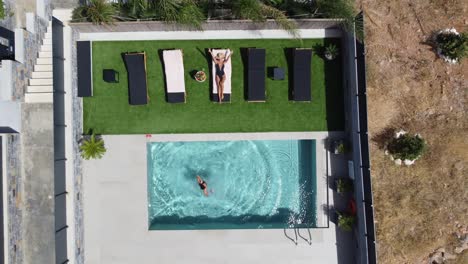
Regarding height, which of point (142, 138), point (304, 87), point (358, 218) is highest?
point (304, 87)

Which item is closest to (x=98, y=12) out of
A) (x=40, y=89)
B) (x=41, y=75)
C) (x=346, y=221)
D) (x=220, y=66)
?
(x=41, y=75)

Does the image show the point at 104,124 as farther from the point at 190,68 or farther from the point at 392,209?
the point at 392,209

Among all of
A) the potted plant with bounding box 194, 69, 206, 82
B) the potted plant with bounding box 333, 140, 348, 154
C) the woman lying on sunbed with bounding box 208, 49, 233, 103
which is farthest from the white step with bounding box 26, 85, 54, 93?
the potted plant with bounding box 333, 140, 348, 154

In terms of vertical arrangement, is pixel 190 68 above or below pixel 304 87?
above

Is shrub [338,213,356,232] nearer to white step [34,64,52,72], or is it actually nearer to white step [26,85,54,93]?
white step [26,85,54,93]

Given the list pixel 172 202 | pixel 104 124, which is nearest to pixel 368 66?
pixel 172 202

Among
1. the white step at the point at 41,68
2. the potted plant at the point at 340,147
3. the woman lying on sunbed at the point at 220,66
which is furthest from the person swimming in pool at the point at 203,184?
the white step at the point at 41,68
